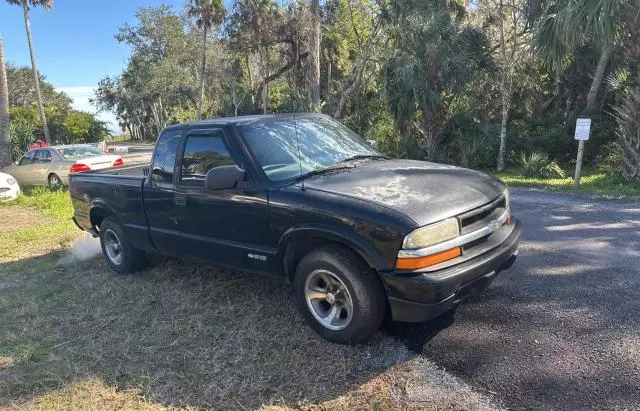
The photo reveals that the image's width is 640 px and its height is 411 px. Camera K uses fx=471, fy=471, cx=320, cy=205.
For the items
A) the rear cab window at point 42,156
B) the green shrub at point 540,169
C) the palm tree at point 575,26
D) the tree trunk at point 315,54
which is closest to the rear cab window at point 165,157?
the palm tree at point 575,26

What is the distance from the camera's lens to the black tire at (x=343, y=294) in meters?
3.36

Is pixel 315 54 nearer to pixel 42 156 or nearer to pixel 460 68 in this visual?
pixel 460 68

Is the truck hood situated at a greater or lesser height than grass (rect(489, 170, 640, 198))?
greater

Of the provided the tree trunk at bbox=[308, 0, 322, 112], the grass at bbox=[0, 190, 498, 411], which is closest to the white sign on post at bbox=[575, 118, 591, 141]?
the grass at bbox=[0, 190, 498, 411]

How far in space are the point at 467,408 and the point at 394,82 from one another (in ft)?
45.3

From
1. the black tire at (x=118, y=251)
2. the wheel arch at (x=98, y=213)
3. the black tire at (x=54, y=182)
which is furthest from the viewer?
the black tire at (x=54, y=182)

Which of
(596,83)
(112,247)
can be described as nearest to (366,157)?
(112,247)

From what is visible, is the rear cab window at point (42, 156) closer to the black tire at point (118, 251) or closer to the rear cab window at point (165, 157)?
the black tire at point (118, 251)

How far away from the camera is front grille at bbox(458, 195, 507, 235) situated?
11.1 ft

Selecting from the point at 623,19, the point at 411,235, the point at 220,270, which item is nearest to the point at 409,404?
the point at 411,235

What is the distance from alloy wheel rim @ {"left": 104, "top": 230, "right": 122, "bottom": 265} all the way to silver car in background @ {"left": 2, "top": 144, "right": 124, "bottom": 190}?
297 inches

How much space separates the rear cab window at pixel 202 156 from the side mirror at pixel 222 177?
26 centimetres

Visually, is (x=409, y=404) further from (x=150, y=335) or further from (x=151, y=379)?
(x=150, y=335)

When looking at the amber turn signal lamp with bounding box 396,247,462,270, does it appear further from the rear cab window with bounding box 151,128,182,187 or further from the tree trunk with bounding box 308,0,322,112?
the tree trunk with bounding box 308,0,322,112
